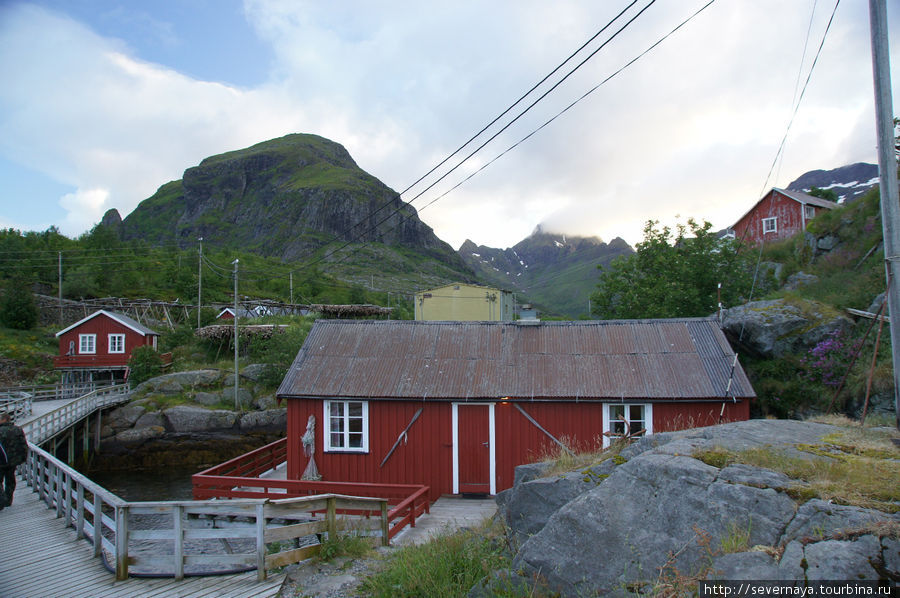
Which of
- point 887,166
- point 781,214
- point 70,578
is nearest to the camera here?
point 70,578

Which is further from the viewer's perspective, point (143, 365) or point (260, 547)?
point (143, 365)

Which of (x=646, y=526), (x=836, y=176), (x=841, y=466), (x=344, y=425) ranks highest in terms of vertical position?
(x=836, y=176)

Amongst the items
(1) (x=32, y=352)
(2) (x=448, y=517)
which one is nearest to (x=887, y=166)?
(2) (x=448, y=517)

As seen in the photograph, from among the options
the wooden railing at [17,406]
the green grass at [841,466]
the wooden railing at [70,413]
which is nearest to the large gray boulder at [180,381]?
the wooden railing at [70,413]

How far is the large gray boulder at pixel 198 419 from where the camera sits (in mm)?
29391

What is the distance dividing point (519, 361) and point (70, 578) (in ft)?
36.6

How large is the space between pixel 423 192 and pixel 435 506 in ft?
26.5

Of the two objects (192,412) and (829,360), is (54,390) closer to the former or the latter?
(192,412)

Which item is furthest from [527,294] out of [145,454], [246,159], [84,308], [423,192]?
[423,192]

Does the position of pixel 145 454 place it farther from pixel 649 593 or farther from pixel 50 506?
pixel 649 593

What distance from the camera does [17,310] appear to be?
4581cm

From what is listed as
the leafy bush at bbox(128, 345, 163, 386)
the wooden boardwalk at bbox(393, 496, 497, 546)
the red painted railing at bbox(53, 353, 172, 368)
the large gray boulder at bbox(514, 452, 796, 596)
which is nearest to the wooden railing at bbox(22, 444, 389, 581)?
the wooden boardwalk at bbox(393, 496, 497, 546)

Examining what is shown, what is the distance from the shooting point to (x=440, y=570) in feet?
18.3

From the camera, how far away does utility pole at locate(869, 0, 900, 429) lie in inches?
283
